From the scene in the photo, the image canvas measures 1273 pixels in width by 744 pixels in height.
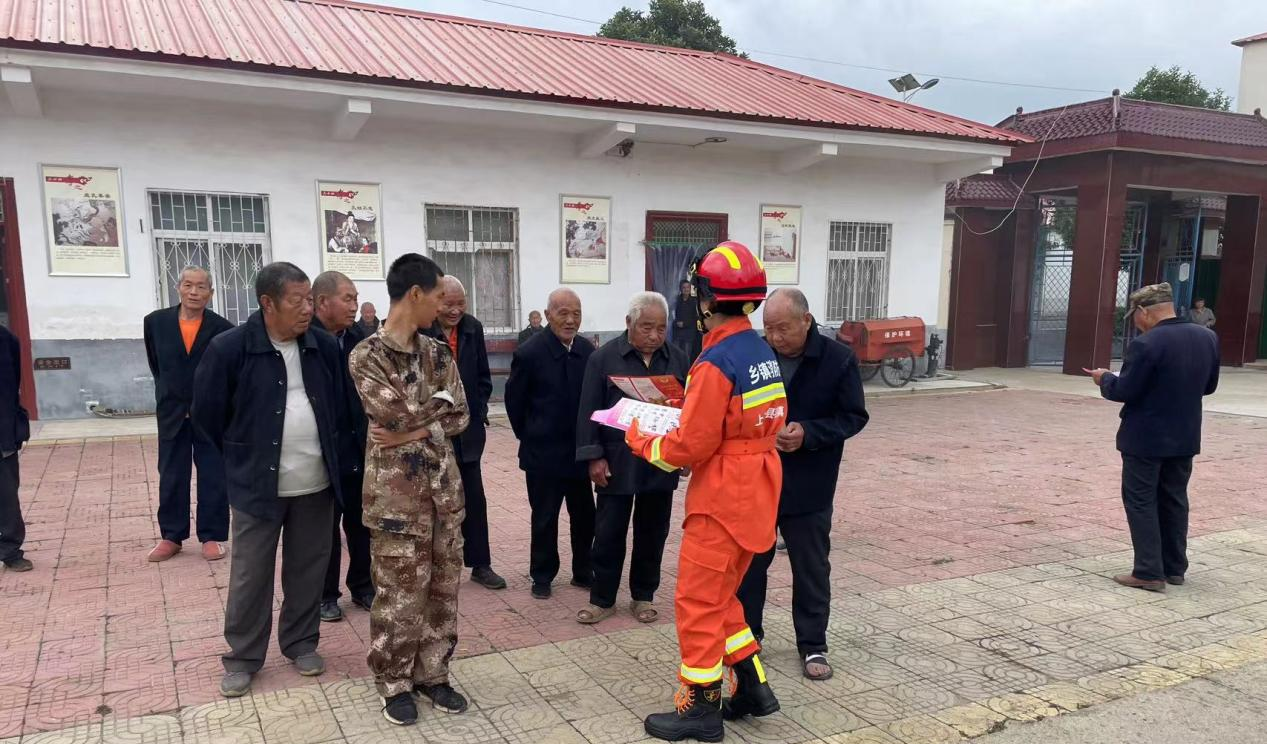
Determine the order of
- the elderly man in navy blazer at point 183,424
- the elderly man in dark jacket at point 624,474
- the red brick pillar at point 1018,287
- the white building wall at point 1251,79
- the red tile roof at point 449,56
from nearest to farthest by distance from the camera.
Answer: the elderly man in dark jacket at point 624,474 → the elderly man in navy blazer at point 183,424 → the red tile roof at point 449,56 → the red brick pillar at point 1018,287 → the white building wall at point 1251,79

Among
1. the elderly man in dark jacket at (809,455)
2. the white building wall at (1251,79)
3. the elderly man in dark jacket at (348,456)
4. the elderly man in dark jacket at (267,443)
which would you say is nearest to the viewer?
the elderly man in dark jacket at (267,443)

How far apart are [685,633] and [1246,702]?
2.37m

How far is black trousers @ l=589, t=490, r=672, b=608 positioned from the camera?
4.02m

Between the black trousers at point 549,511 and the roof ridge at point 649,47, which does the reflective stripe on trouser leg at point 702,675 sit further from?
the roof ridge at point 649,47

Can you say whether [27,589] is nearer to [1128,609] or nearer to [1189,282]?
[1128,609]

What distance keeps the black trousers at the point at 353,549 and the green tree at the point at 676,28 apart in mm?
27295

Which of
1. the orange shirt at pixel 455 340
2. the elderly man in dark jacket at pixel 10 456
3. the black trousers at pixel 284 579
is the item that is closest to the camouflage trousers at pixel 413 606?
the black trousers at pixel 284 579

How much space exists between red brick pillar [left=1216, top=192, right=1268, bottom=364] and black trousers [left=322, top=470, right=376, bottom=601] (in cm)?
1838

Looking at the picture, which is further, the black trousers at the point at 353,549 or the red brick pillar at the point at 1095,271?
the red brick pillar at the point at 1095,271

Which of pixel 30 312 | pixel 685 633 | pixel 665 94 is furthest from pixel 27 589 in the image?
pixel 665 94

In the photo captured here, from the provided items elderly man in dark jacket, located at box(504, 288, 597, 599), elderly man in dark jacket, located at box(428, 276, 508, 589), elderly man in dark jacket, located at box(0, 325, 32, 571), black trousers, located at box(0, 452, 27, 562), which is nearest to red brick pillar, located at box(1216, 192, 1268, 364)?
elderly man in dark jacket, located at box(504, 288, 597, 599)

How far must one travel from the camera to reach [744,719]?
3146 millimetres

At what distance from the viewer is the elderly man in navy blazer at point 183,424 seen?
473 centimetres

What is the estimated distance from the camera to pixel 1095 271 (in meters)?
14.2
